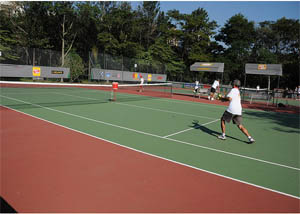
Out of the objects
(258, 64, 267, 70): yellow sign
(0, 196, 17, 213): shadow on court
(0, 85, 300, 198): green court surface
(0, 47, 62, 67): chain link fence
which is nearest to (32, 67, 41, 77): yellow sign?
(0, 47, 62, 67): chain link fence

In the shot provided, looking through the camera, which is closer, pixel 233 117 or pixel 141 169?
pixel 141 169

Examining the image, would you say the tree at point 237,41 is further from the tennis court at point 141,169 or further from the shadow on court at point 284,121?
the tennis court at point 141,169

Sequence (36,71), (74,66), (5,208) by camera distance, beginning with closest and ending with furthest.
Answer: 1. (5,208)
2. (36,71)
3. (74,66)

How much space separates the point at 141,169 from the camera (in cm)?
474

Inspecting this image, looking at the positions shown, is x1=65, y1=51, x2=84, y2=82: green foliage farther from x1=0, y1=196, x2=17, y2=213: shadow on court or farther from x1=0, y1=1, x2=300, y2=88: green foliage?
x1=0, y1=196, x2=17, y2=213: shadow on court

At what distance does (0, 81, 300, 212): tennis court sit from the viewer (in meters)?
3.60

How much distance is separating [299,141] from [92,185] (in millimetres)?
7091

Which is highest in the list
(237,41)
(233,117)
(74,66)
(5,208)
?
(237,41)

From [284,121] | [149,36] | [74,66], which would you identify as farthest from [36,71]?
[149,36]

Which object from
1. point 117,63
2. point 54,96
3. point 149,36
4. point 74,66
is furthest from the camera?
point 149,36

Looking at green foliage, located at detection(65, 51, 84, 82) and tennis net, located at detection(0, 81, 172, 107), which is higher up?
green foliage, located at detection(65, 51, 84, 82)

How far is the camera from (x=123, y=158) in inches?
208

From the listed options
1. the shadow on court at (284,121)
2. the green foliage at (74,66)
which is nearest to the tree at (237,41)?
the green foliage at (74,66)

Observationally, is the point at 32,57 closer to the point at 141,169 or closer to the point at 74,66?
the point at 74,66
